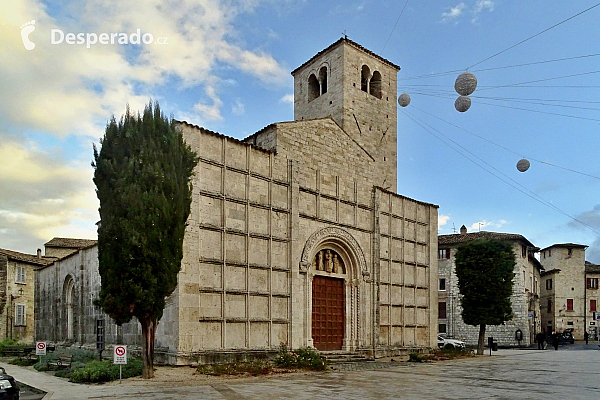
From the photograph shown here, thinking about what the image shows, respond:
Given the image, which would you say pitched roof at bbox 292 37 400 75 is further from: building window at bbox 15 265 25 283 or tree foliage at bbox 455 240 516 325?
building window at bbox 15 265 25 283

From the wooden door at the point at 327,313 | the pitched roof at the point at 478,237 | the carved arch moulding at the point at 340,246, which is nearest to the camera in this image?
the carved arch moulding at the point at 340,246

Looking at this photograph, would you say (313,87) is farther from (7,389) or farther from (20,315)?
(20,315)

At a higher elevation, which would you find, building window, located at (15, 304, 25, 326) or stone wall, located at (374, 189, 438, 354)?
stone wall, located at (374, 189, 438, 354)

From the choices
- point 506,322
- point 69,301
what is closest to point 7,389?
point 69,301

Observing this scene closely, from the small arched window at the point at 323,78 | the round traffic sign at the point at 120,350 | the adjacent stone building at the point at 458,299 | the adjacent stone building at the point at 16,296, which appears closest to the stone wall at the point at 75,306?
the round traffic sign at the point at 120,350

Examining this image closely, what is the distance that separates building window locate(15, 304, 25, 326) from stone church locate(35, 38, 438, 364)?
29807 millimetres

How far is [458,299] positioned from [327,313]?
27627mm

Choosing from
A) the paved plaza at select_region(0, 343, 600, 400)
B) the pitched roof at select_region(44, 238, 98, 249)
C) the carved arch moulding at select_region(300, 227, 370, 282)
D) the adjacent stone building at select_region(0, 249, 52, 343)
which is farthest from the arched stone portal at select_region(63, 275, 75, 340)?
the pitched roof at select_region(44, 238, 98, 249)

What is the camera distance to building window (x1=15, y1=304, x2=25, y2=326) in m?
45.5

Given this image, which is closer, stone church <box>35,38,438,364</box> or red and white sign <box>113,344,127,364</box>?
red and white sign <box>113,344,127,364</box>

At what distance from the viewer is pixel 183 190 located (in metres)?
18.2

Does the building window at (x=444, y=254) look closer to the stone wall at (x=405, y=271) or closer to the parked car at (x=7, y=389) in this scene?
the stone wall at (x=405, y=271)

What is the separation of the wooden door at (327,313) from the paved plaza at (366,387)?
15.4 feet

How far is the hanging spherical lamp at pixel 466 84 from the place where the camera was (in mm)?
16969
